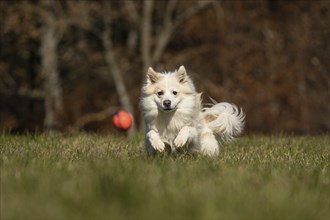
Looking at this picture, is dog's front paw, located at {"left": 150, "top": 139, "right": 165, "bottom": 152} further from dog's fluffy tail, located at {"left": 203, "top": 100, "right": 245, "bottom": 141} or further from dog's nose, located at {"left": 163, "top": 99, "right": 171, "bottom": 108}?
dog's fluffy tail, located at {"left": 203, "top": 100, "right": 245, "bottom": 141}

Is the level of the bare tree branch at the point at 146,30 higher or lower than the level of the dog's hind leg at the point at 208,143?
higher

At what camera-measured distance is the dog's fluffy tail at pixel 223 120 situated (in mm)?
8258

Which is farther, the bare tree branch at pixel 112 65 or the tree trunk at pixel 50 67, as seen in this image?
the bare tree branch at pixel 112 65

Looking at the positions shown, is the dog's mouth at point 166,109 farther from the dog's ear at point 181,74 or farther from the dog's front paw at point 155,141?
the dog's ear at point 181,74

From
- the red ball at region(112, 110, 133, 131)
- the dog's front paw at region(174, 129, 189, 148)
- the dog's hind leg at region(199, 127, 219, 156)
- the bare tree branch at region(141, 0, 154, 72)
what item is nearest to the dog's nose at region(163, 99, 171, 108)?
the dog's front paw at region(174, 129, 189, 148)

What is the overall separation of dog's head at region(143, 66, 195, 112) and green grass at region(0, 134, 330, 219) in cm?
98

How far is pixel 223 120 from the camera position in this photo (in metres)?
8.27

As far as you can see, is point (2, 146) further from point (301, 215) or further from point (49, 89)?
point (49, 89)

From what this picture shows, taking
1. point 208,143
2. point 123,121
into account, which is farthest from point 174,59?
point 208,143

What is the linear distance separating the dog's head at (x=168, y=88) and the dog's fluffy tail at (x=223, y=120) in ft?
1.98

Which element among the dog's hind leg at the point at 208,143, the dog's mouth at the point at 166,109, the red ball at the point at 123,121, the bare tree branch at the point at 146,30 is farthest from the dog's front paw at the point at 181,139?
the bare tree branch at the point at 146,30

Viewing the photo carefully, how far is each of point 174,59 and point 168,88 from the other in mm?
17947

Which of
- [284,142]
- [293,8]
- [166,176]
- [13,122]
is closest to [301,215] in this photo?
[166,176]

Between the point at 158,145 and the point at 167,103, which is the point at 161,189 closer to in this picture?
the point at 158,145
